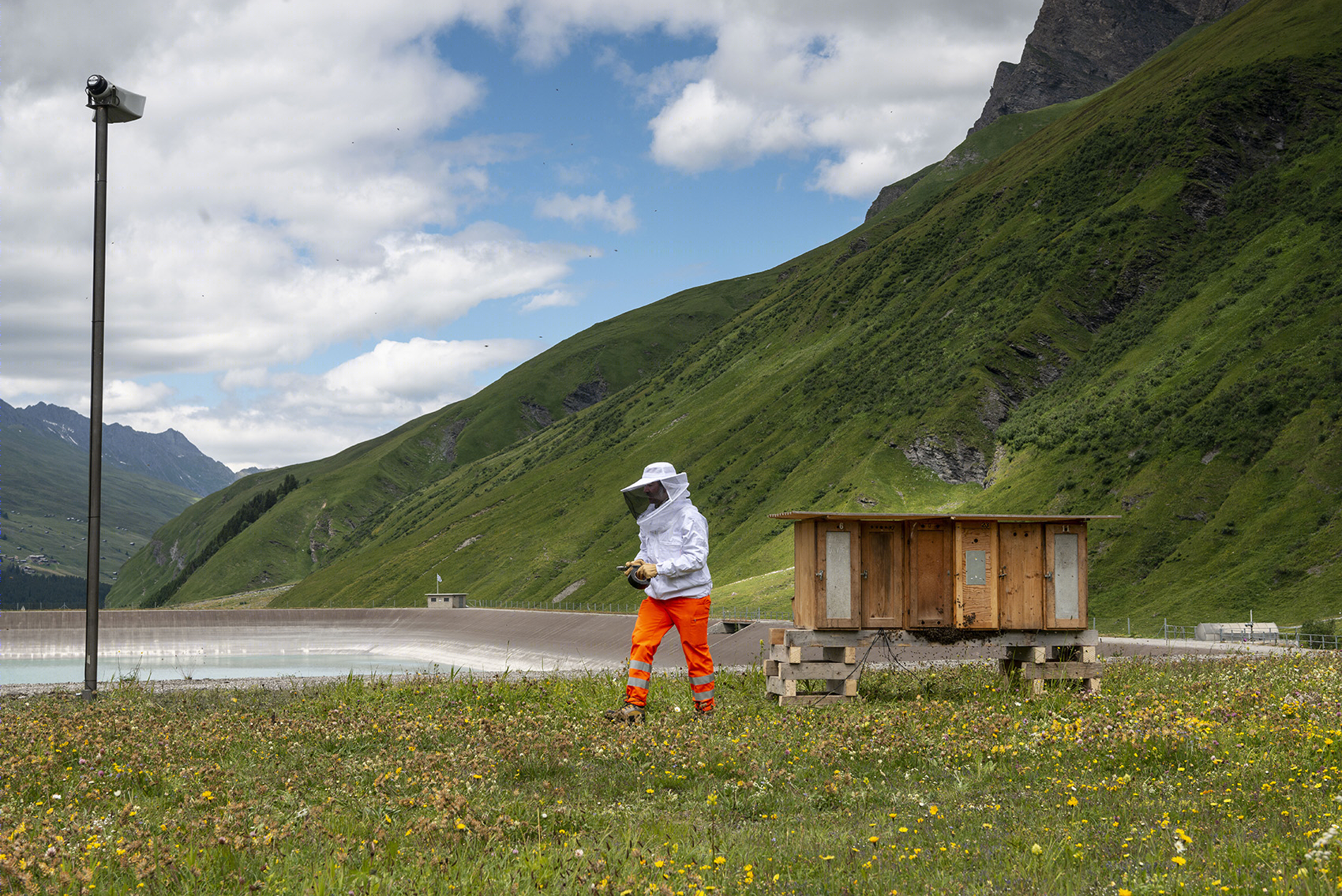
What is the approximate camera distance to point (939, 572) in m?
14.7

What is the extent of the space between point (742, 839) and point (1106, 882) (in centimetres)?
217

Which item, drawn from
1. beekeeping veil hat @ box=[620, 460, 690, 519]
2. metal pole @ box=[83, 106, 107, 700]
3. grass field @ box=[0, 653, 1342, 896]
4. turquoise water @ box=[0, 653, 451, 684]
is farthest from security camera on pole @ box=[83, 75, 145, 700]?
turquoise water @ box=[0, 653, 451, 684]

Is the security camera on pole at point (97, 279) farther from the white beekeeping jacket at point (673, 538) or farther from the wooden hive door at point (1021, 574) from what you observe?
Answer: the wooden hive door at point (1021, 574)

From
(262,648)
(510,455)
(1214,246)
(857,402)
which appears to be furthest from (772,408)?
(510,455)

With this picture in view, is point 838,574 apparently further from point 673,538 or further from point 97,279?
point 97,279

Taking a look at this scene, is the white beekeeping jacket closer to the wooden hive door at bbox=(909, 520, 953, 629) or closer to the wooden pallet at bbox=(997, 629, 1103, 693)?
the wooden hive door at bbox=(909, 520, 953, 629)

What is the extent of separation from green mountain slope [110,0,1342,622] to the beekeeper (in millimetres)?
38576

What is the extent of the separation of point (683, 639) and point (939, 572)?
4110mm

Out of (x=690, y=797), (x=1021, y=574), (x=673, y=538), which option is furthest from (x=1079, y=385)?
(x=690, y=797)

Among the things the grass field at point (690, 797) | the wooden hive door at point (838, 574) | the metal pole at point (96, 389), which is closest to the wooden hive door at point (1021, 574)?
the grass field at point (690, 797)

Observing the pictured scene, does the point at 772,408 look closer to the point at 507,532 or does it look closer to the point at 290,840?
the point at 507,532

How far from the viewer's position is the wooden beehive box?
1435 cm

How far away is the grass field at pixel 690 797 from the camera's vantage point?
18.9ft

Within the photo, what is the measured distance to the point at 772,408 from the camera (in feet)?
390
